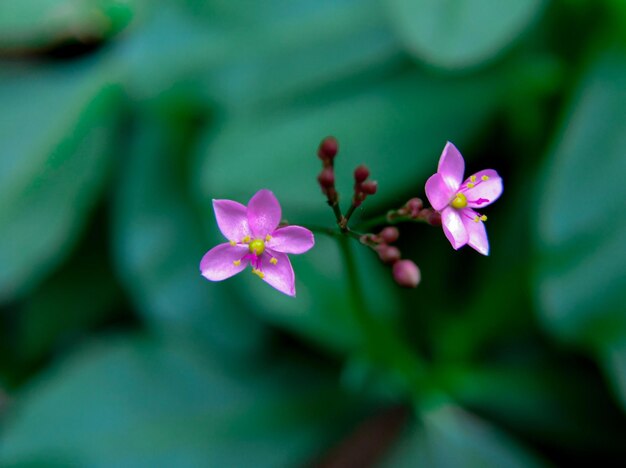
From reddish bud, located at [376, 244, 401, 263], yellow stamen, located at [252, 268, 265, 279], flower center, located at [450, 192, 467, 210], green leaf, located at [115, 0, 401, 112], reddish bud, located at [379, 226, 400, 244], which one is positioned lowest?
reddish bud, located at [376, 244, 401, 263]

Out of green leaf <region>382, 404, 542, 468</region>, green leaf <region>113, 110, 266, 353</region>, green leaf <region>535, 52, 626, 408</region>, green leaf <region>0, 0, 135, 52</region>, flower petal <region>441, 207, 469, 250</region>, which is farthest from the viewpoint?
green leaf <region>0, 0, 135, 52</region>

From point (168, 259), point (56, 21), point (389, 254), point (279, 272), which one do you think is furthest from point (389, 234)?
point (56, 21)

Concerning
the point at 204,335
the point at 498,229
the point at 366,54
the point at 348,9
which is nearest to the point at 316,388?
the point at 204,335

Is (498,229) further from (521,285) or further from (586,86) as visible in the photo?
(586,86)

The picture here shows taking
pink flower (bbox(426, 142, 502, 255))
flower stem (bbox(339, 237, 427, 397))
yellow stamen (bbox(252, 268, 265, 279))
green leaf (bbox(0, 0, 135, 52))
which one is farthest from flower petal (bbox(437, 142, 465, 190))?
green leaf (bbox(0, 0, 135, 52))

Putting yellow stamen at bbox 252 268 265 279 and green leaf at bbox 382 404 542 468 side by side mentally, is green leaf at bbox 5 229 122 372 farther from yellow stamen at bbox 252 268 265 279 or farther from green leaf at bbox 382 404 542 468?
yellow stamen at bbox 252 268 265 279

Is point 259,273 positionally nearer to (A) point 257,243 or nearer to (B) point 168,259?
(A) point 257,243
